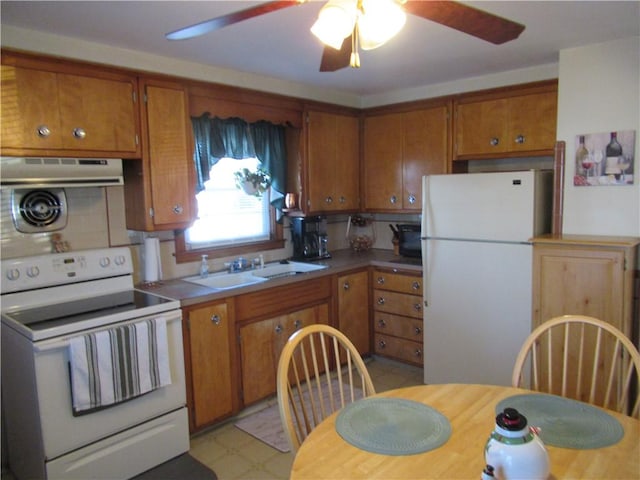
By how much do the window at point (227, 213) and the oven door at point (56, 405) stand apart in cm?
107

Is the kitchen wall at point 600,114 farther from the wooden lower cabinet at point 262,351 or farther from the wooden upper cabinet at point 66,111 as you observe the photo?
the wooden upper cabinet at point 66,111

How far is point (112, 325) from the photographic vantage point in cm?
225

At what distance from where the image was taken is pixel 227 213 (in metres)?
3.53

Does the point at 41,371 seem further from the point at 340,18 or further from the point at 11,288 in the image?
the point at 340,18

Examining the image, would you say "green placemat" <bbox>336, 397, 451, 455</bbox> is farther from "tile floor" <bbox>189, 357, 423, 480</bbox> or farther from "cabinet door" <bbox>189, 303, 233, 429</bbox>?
"cabinet door" <bbox>189, 303, 233, 429</bbox>

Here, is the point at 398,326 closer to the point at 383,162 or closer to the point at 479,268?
the point at 479,268

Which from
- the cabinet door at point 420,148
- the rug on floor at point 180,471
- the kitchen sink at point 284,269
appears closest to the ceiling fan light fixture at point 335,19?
the rug on floor at point 180,471

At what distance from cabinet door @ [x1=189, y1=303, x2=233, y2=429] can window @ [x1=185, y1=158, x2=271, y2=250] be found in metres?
0.70

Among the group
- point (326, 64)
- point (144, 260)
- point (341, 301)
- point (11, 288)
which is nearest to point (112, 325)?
point (11, 288)

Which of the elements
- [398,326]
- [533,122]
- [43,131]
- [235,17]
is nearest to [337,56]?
[235,17]

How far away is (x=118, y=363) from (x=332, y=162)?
2309mm

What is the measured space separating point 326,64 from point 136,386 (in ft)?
5.61

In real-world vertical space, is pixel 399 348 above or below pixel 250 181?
below

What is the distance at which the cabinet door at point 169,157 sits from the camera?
9.05 feet
